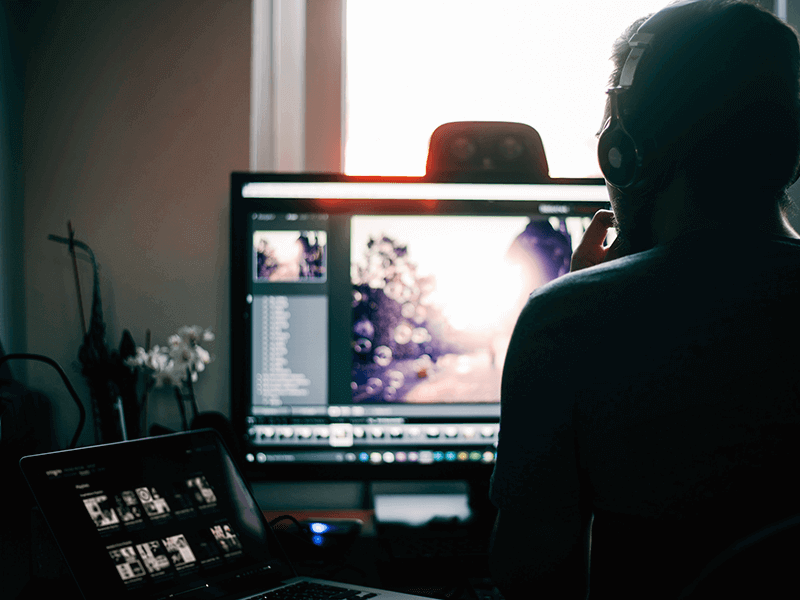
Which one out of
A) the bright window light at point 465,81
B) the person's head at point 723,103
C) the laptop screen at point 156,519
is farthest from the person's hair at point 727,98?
the bright window light at point 465,81

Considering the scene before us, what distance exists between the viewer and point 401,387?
958mm

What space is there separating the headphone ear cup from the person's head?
0.06ft

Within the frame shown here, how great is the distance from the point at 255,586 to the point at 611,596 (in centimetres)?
43

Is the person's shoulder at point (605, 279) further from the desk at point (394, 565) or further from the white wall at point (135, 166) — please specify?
the white wall at point (135, 166)

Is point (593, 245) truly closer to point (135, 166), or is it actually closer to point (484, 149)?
point (484, 149)

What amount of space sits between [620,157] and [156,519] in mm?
659

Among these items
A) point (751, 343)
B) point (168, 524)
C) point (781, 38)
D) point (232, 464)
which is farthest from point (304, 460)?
point (781, 38)

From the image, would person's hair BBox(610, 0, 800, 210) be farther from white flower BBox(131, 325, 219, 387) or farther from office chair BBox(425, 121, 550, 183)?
white flower BBox(131, 325, 219, 387)

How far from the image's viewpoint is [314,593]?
667mm

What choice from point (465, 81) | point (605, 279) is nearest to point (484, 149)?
point (465, 81)

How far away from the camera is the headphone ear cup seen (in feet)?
1.76

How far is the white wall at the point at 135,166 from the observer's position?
3.76 feet

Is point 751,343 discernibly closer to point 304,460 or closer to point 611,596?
point 611,596

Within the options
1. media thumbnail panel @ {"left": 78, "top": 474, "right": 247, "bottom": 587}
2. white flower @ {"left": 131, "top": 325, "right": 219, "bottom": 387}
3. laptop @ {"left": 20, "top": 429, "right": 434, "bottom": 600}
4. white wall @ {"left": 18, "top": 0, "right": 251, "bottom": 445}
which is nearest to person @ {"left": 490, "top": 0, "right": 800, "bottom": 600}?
laptop @ {"left": 20, "top": 429, "right": 434, "bottom": 600}
